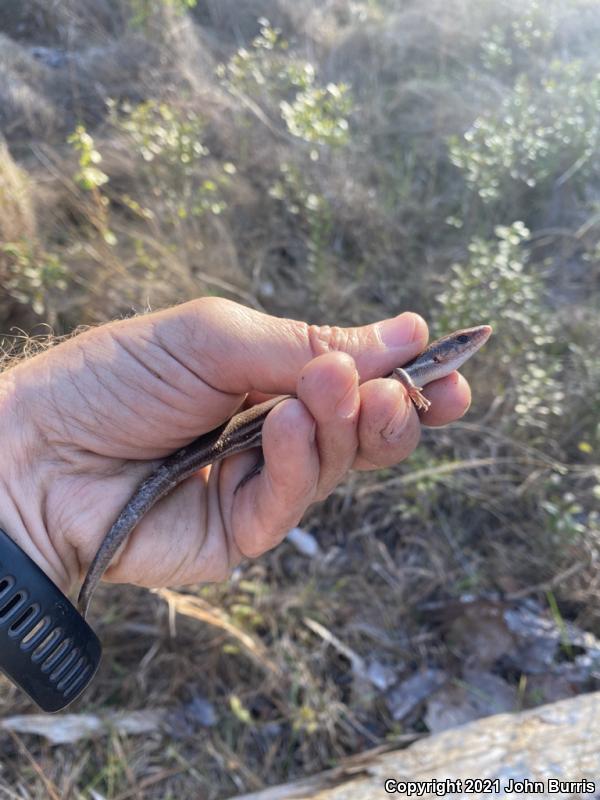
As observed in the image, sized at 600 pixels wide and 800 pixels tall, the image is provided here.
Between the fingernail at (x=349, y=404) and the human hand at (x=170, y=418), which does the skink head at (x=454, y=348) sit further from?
the fingernail at (x=349, y=404)

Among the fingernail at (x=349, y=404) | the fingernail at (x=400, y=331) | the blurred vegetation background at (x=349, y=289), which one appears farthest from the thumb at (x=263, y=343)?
the blurred vegetation background at (x=349, y=289)

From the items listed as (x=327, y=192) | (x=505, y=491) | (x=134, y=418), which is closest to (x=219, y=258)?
(x=327, y=192)

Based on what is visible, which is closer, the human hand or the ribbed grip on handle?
the ribbed grip on handle

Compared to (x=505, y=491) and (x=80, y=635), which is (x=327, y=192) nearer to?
(x=505, y=491)

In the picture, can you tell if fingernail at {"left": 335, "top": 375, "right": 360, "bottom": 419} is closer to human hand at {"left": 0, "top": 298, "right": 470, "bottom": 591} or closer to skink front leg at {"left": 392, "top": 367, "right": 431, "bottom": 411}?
human hand at {"left": 0, "top": 298, "right": 470, "bottom": 591}

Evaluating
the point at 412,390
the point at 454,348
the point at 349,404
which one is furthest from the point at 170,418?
the point at 454,348

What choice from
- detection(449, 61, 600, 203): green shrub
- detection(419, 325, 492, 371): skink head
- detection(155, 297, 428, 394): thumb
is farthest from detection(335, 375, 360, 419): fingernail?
detection(449, 61, 600, 203): green shrub
